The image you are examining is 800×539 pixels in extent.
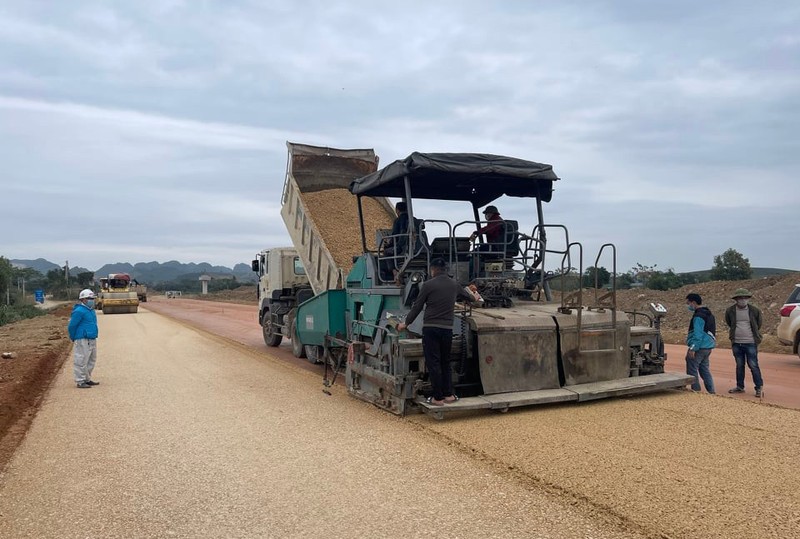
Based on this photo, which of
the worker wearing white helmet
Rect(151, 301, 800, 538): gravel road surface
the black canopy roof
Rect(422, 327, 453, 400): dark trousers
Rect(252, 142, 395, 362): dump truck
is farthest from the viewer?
Rect(252, 142, 395, 362): dump truck

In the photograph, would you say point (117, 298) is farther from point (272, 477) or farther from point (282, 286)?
point (272, 477)

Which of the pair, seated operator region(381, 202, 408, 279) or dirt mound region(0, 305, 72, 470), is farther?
seated operator region(381, 202, 408, 279)

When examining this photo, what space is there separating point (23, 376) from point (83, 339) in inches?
77.8

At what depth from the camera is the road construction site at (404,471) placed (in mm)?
3928

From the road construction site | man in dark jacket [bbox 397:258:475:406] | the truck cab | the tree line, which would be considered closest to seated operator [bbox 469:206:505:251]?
man in dark jacket [bbox 397:258:475:406]

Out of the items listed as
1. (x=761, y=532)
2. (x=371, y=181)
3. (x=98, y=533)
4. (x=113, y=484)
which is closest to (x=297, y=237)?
(x=371, y=181)

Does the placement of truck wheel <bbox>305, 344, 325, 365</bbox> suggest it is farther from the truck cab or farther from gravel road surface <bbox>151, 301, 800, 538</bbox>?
gravel road surface <bbox>151, 301, 800, 538</bbox>

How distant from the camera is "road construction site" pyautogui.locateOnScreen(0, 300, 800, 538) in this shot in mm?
3928

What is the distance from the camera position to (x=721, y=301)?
2216 centimetres

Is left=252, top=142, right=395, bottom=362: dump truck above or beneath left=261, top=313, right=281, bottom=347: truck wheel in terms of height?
above

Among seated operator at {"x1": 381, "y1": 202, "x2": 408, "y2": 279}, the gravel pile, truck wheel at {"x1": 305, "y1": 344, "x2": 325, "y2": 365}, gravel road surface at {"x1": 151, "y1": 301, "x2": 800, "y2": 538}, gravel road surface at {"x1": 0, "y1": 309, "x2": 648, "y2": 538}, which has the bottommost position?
gravel road surface at {"x1": 0, "y1": 309, "x2": 648, "y2": 538}

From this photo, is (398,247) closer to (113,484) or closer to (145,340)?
(113,484)

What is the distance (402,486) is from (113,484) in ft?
Answer: 7.24

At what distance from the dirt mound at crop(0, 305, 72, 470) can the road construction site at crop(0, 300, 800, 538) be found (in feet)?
0.75
